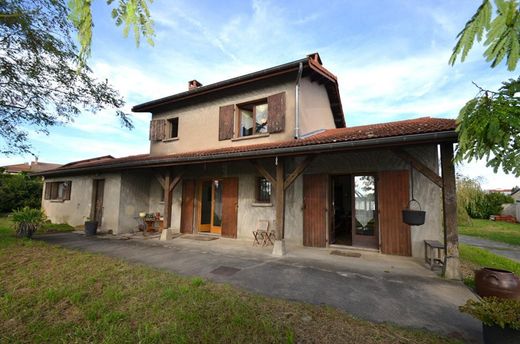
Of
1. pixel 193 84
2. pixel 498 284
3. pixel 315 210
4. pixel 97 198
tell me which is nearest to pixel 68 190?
pixel 97 198

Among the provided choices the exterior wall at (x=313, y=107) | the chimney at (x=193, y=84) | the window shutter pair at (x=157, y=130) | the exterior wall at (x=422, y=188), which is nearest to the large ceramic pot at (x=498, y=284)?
the exterior wall at (x=422, y=188)

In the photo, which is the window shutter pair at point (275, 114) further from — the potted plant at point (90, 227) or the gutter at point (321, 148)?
the potted plant at point (90, 227)

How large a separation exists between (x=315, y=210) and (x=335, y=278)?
296 centimetres

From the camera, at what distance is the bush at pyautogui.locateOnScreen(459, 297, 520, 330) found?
82.0 inches

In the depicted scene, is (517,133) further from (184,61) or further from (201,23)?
(184,61)

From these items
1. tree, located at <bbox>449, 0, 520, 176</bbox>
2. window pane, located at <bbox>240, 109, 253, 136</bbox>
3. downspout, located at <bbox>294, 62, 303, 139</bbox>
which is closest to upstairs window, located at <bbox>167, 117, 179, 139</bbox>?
window pane, located at <bbox>240, 109, 253, 136</bbox>

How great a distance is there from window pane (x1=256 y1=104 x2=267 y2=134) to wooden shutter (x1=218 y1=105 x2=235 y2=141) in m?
0.95

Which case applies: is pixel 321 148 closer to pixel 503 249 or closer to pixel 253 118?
pixel 253 118

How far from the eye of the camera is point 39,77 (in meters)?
6.94

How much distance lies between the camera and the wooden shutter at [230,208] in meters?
8.61

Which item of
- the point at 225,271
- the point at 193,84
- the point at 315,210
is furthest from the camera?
the point at 193,84

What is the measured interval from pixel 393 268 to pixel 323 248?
2.17m

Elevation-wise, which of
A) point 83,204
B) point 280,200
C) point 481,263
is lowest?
point 481,263

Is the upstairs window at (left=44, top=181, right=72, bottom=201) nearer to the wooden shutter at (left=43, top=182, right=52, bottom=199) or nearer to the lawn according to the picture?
the wooden shutter at (left=43, top=182, right=52, bottom=199)
